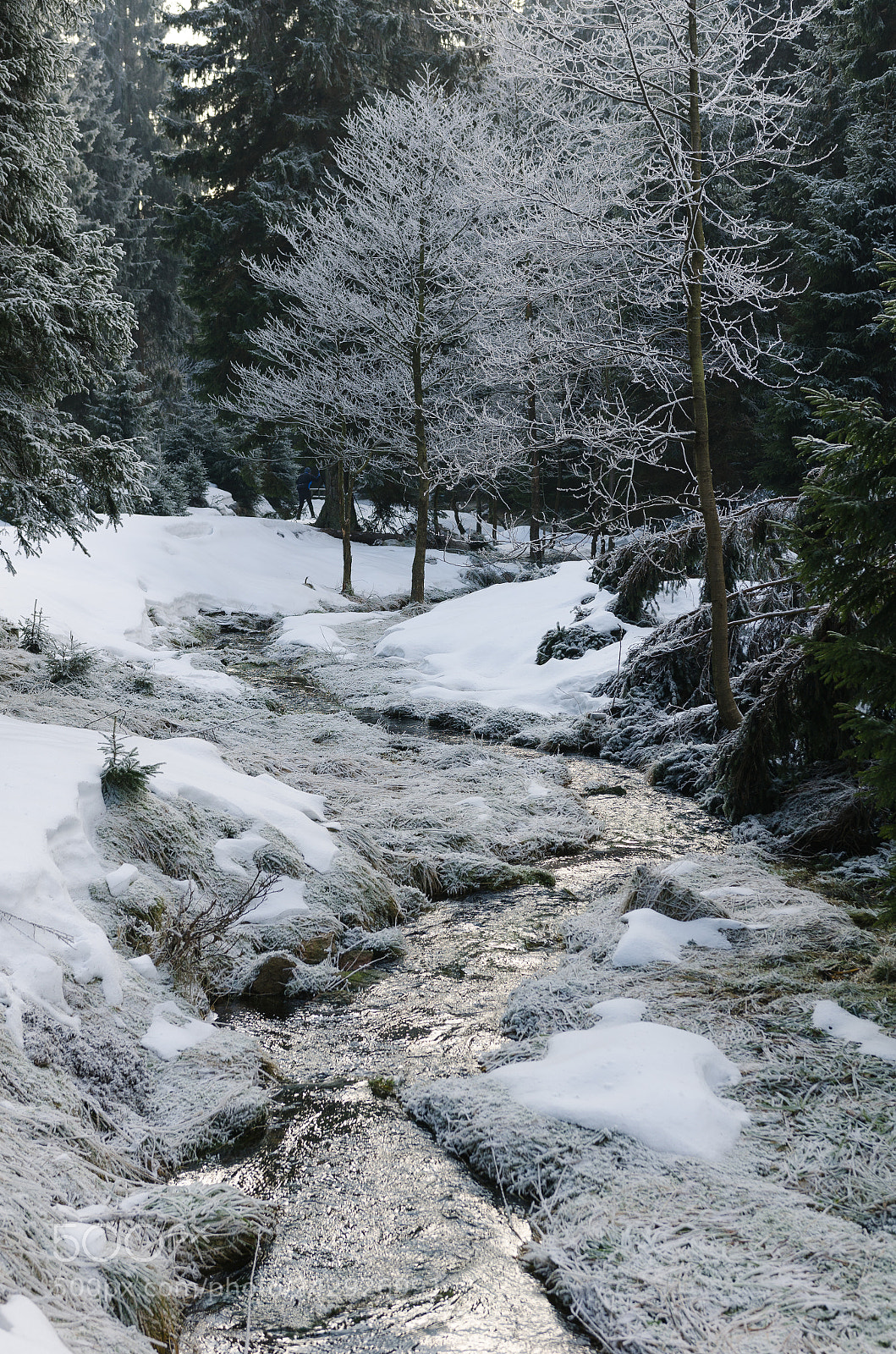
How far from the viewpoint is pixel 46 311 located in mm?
5414

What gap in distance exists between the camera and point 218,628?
1405cm

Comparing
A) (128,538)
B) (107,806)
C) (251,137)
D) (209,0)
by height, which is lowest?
(107,806)

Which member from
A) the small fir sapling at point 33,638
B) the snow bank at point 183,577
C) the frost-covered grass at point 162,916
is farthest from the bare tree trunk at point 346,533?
the frost-covered grass at point 162,916

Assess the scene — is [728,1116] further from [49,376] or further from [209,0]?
[209,0]

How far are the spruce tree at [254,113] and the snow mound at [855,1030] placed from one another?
1954 centimetres

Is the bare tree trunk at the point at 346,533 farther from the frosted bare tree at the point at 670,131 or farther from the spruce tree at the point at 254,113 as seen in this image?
the frosted bare tree at the point at 670,131

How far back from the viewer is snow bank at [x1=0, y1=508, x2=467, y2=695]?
407 inches

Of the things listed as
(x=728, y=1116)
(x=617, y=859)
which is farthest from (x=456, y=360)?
(x=728, y=1116)

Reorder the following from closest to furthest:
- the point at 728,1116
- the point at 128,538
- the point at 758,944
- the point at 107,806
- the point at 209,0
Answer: the point at 728,1116 < the point at 758,944 < the point at 107,806 < the point at 128,538 < the point at 209,0

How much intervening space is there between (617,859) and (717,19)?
535 centimetres

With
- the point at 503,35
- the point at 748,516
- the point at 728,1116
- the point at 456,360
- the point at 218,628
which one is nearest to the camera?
the point at 728,1116

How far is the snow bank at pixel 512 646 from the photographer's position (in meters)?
8.95

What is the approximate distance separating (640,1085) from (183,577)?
46.0 feet

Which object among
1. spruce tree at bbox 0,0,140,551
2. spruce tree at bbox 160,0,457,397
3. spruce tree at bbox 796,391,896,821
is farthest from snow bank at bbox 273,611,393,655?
spruce tree at bbox 160,0,457,397
